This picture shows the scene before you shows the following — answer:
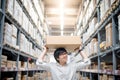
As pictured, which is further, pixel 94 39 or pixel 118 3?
pixel 94 39

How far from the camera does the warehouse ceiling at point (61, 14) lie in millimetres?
12867

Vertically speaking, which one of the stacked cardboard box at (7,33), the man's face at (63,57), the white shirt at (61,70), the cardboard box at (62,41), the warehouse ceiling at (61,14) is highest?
the warehouse ceiling at (61,14)

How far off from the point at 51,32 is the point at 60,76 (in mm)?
16214

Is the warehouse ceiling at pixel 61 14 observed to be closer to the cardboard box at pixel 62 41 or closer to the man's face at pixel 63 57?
the cardboard box at pixel 62 41

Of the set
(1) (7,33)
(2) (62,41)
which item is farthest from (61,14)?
(2) (62,41)

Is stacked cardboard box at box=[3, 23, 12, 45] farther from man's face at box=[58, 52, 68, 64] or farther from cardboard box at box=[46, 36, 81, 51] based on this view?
man's face at box=[58, 52, 68, 64]

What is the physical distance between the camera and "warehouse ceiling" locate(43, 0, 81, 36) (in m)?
12.9

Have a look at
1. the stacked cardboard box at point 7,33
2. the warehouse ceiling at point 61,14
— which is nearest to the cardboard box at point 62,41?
the stacked cardboard box at point 7,33

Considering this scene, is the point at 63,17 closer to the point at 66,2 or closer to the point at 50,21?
the point at 50,21

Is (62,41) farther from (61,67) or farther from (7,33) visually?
(7,33)

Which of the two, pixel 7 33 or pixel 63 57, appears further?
pixel 7 33

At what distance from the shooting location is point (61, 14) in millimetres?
15102

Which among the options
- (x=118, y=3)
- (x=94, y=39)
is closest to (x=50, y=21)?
(x=94, y=39)

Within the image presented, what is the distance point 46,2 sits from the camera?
41.7 ft
